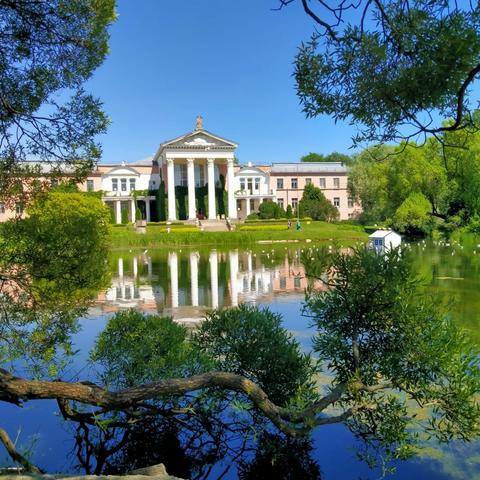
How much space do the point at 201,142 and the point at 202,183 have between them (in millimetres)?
5424

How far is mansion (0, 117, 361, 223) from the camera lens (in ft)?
182

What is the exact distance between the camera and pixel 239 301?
550 inches

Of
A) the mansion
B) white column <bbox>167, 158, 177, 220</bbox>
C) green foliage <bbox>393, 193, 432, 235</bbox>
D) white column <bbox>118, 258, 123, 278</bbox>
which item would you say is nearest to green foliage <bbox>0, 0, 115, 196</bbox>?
white column <bbox>118, 258, 123, 278</bbox>

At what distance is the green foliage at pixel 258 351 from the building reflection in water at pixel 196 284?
11.9 feet

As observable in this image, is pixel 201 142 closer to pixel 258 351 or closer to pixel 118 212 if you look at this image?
pixel 118 212

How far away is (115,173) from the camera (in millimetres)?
59500

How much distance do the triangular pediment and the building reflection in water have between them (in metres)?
30.0

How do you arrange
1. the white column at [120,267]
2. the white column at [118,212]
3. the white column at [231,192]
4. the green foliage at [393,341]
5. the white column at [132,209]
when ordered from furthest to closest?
the white column at [132,209] → the white column at [118,212] → the white column at [231,192] → the white column at [120,267] → the green foliage at [393,341]

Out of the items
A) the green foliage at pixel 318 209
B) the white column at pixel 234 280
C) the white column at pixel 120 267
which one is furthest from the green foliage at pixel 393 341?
the green foliage at pixel 318 209

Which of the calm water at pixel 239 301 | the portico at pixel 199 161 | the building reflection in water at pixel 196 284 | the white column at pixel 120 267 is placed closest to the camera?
the calm water at pixel 239 301

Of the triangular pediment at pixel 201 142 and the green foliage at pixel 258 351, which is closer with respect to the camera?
the green foliage at pixel 258 351

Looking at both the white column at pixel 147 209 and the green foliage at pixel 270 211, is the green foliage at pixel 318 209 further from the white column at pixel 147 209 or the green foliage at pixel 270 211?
the white column at pixel 147 209

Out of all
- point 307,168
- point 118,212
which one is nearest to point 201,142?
point 118,212

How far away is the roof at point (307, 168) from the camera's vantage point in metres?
67.5
